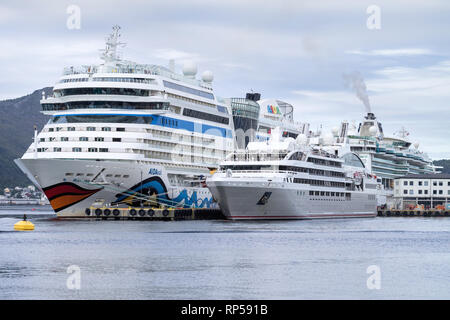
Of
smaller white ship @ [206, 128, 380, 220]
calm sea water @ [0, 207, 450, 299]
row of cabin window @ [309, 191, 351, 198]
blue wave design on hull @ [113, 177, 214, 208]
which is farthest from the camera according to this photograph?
row of cabin window @ [309, 191, 351, 198]

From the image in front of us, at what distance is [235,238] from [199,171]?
33.7 meters

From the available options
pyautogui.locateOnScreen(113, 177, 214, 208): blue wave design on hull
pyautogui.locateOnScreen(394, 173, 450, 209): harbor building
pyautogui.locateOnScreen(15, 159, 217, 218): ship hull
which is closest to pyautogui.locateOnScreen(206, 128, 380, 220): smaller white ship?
pyautogui.locateOnScreen(113, 177, 214, 208): blue wave design on hull

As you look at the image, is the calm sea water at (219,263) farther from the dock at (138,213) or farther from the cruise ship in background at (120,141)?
the dock at (138,213)

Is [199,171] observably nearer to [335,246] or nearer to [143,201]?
[143,201]

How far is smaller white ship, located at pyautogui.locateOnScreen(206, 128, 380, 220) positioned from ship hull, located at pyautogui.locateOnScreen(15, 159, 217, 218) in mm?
6170

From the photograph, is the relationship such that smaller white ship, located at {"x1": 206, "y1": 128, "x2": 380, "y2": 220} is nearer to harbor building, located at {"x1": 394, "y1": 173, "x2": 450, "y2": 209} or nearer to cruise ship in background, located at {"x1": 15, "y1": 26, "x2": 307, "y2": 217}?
cruise ship in background, located at {"x1": 15, "y1": 26, "x2": 307, "y2": 217}

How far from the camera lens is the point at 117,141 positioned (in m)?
84.1

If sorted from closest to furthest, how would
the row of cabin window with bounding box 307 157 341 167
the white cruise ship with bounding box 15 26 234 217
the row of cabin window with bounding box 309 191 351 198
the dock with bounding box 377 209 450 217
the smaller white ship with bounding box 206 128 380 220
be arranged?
the white cruise ship with bounding box 15 26 234 217 → the smaller white ship with bounding box 206 128 380 220 → the row of cabin window with bounding box 309 191 351 198 → the row of cabin window with bounding box 307 157 341 167 → the dock with bounding box 377 209 450 217

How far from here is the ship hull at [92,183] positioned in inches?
3118

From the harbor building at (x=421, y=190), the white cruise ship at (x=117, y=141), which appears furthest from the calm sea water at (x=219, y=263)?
the harbor building at (x=421, y=190)

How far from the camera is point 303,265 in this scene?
45562 millimetres

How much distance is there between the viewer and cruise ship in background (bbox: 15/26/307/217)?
81.2 m

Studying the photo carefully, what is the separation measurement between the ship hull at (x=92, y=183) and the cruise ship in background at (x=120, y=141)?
98 millimetres

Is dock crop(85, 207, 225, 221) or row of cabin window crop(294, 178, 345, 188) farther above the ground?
row of cabin window crop(294, 178, 345, 188)
